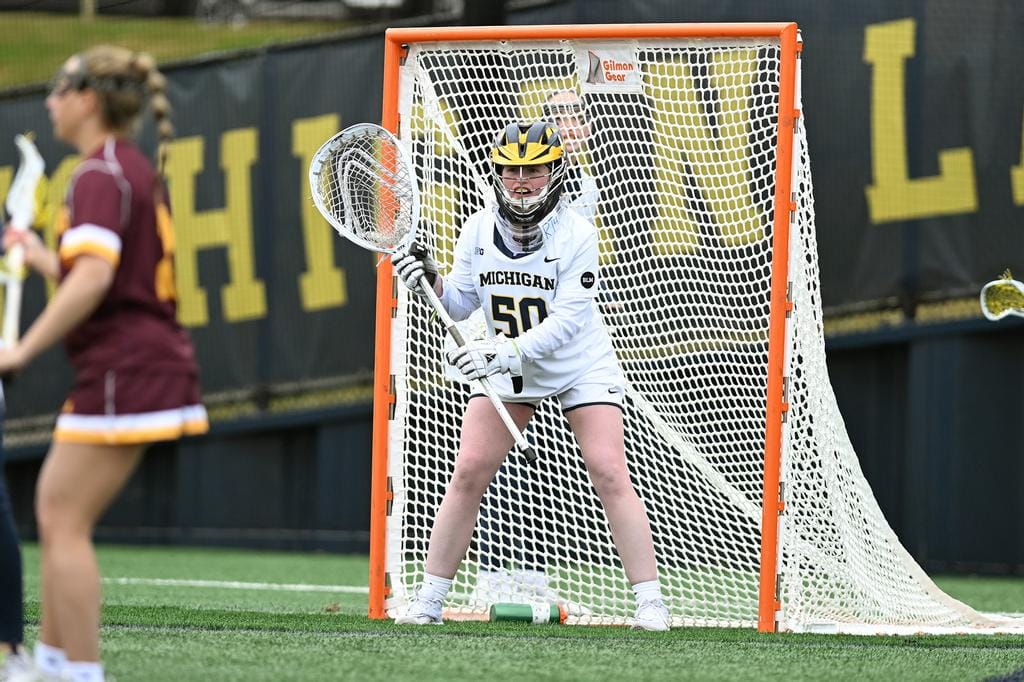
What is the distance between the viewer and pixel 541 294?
233 inches

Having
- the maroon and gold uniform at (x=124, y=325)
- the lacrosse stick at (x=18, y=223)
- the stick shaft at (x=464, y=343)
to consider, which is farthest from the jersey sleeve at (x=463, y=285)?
the maroon and gold uniform at (x=124, y=325)

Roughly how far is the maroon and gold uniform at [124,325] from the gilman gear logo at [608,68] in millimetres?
2716

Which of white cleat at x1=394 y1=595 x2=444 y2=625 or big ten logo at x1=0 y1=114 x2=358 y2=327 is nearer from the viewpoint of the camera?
white cleat at x1=394 y1=595 x2=444 y2=625

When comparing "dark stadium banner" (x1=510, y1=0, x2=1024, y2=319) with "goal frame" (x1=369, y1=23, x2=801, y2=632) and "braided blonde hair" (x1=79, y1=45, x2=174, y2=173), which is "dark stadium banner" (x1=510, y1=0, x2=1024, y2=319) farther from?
"braided blonde hair" (x1=79, y1=45, x2=174, y2=173)

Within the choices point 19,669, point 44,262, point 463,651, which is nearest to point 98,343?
point 44,262

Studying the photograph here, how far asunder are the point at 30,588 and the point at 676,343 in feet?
10.3

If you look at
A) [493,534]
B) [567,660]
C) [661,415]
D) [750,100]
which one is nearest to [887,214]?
[750,100]

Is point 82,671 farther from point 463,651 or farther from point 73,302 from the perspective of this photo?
point 463,651

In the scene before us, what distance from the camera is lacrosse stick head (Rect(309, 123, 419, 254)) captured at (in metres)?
5.89

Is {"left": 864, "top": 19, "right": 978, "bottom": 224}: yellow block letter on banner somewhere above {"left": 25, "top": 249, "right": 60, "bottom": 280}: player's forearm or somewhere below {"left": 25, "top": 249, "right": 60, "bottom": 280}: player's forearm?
above

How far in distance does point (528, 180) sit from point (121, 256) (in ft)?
7.47

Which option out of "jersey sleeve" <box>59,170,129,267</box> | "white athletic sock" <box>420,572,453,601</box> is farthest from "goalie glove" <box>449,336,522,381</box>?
"jersey sleeve" <box>59,170,129,267</box>

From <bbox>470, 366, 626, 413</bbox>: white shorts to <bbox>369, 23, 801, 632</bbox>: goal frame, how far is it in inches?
21.3

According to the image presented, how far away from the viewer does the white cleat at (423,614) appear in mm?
5984
